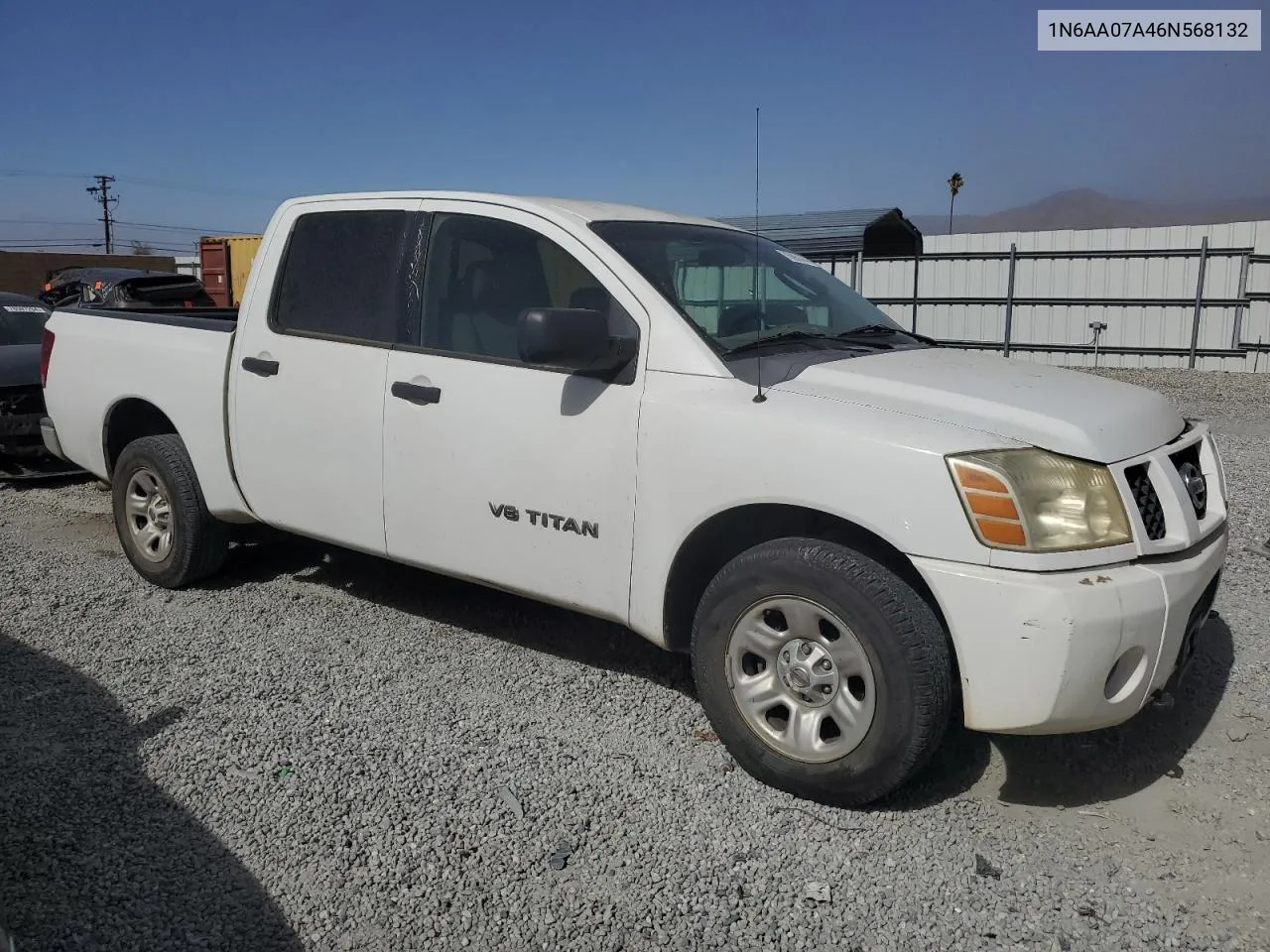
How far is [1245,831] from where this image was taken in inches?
121

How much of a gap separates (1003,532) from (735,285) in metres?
1.66

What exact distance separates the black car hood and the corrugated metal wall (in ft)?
52.0

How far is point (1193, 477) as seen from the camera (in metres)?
3.39

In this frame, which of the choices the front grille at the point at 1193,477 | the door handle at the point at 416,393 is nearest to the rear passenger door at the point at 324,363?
the door handle at the point at 416,393

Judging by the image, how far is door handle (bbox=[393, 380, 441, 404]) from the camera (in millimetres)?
3918

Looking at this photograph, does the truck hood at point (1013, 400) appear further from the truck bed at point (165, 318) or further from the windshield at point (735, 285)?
the truck bed at point (165, 318)

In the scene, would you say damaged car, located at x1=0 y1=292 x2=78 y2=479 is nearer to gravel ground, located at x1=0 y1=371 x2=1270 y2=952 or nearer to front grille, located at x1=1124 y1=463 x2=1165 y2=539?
gravel ground, located at x1=0 y1=371 x2=1270 y2=952

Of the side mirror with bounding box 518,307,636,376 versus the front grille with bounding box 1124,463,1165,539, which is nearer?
the front grille with bounding box 1124,463,1165,539

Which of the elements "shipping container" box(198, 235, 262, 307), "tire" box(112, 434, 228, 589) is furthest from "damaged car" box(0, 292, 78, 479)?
"shipping container" box(198, 235, 262, 307)

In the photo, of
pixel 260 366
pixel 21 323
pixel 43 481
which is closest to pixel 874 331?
pixel 260 366

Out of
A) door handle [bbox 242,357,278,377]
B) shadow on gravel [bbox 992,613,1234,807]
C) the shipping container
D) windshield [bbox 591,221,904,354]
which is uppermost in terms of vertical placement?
the shipping container

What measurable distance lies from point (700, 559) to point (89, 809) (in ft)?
6.85

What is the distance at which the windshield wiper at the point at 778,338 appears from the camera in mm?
3574

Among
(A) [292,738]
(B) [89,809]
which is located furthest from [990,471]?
(B) [89,809]
